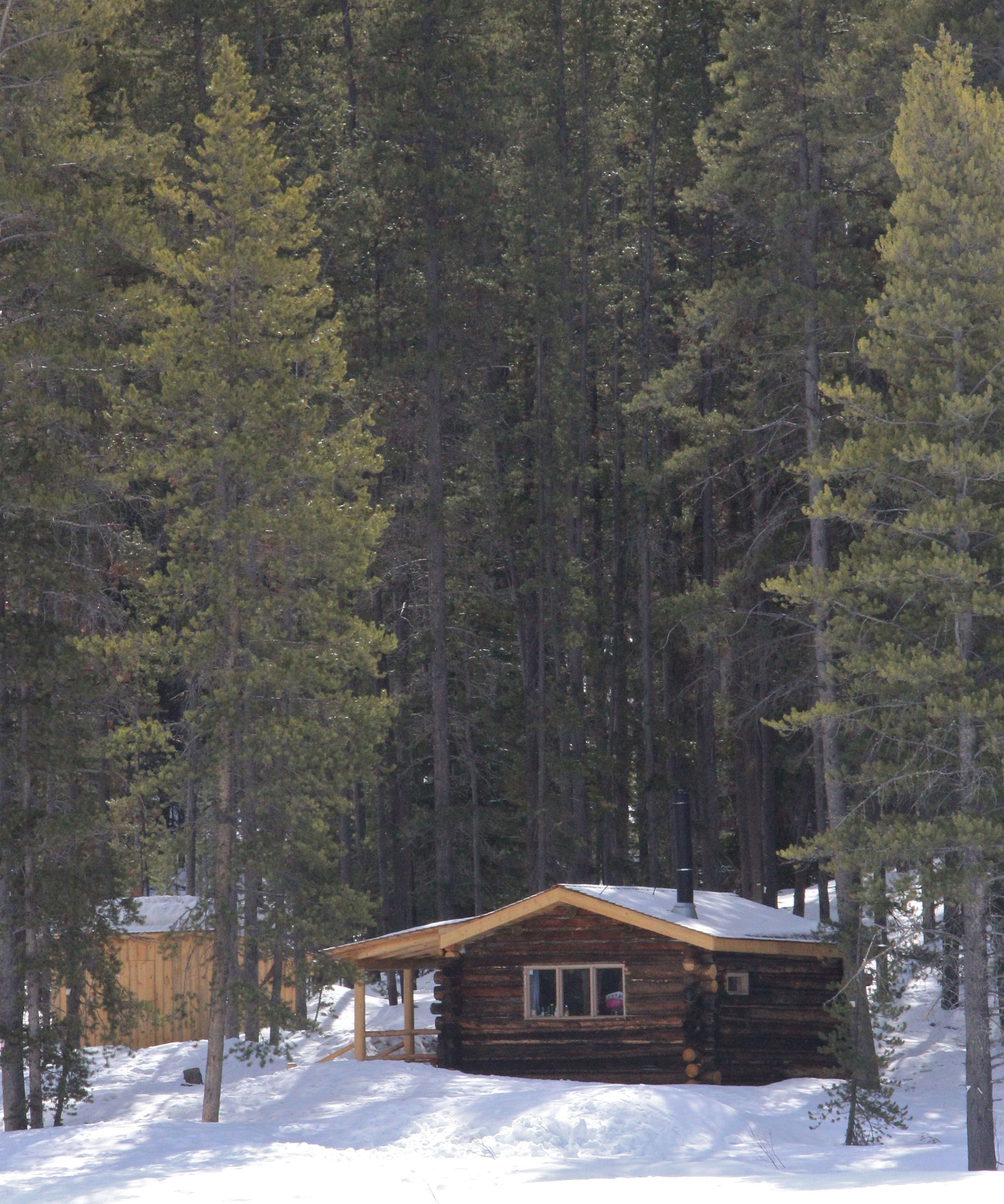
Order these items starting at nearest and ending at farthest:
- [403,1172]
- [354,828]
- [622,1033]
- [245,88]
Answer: [403,1172] → [245,88] → [622,1033] → [354,828]

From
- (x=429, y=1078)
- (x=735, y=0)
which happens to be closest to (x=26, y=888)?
(x=429, y=1078)

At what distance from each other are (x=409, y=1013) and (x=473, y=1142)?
7.78 m

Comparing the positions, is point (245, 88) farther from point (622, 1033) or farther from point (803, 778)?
point (803, 778)

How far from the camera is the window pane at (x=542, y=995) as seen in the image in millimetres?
22375

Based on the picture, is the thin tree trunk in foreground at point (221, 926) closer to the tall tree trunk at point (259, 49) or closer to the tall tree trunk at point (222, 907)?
the tall tree trunk at point (222, 907)

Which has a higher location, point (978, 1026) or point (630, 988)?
point (978, 1026)

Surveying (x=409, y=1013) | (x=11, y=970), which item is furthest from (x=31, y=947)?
(x=409, y=1013)

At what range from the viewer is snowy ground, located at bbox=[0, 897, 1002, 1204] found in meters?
12.4

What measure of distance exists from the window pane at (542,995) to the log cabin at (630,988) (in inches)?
0.8

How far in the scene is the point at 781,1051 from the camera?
74.0ft

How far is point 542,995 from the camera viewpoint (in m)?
22.6

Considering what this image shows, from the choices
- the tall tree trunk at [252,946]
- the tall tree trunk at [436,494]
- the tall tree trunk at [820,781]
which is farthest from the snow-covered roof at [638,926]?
the tall tree trunk at [436,494]

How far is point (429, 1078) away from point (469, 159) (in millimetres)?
17992

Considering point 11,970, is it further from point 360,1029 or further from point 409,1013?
point 409,1013
